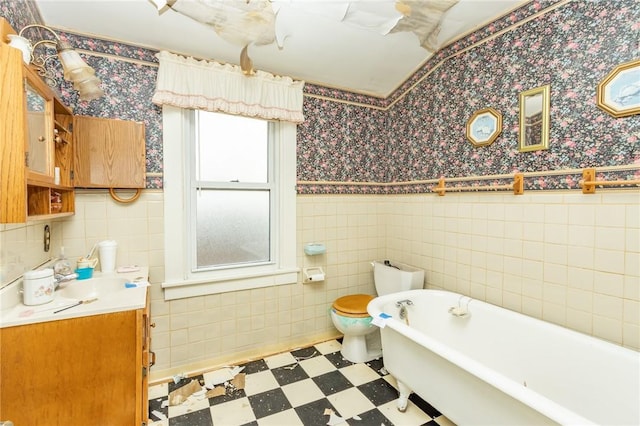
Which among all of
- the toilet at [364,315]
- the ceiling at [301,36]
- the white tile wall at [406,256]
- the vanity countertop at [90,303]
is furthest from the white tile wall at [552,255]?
the vanity countertop at [90,303]

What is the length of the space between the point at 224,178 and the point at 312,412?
1798 mm

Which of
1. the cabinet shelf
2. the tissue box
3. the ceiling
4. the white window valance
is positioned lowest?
the tissue box

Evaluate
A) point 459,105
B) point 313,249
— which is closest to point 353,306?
point 313,249

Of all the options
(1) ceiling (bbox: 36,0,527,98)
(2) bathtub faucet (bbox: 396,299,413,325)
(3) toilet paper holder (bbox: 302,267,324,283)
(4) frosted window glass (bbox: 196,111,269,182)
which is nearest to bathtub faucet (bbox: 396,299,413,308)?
(2) bathtub faucet (bbox: 396,299,413,325)

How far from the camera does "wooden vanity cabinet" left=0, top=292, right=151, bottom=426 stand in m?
1.13

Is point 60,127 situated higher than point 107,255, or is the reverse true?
point 60,127

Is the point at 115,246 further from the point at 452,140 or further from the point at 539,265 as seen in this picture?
the point at 539,265

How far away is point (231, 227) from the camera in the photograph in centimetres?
245

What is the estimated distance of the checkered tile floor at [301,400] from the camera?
1747 millimetres

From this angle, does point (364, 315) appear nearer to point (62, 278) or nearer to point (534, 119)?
point (534, 119)

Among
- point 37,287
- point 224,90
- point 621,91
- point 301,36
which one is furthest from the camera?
point 224,90

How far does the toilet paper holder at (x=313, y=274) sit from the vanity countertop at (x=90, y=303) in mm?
1265

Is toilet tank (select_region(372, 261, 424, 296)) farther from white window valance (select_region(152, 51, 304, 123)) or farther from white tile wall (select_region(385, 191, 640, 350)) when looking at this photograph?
white window valance (select_region(152, 51, 304, 123))

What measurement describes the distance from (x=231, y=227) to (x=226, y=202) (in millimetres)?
214
